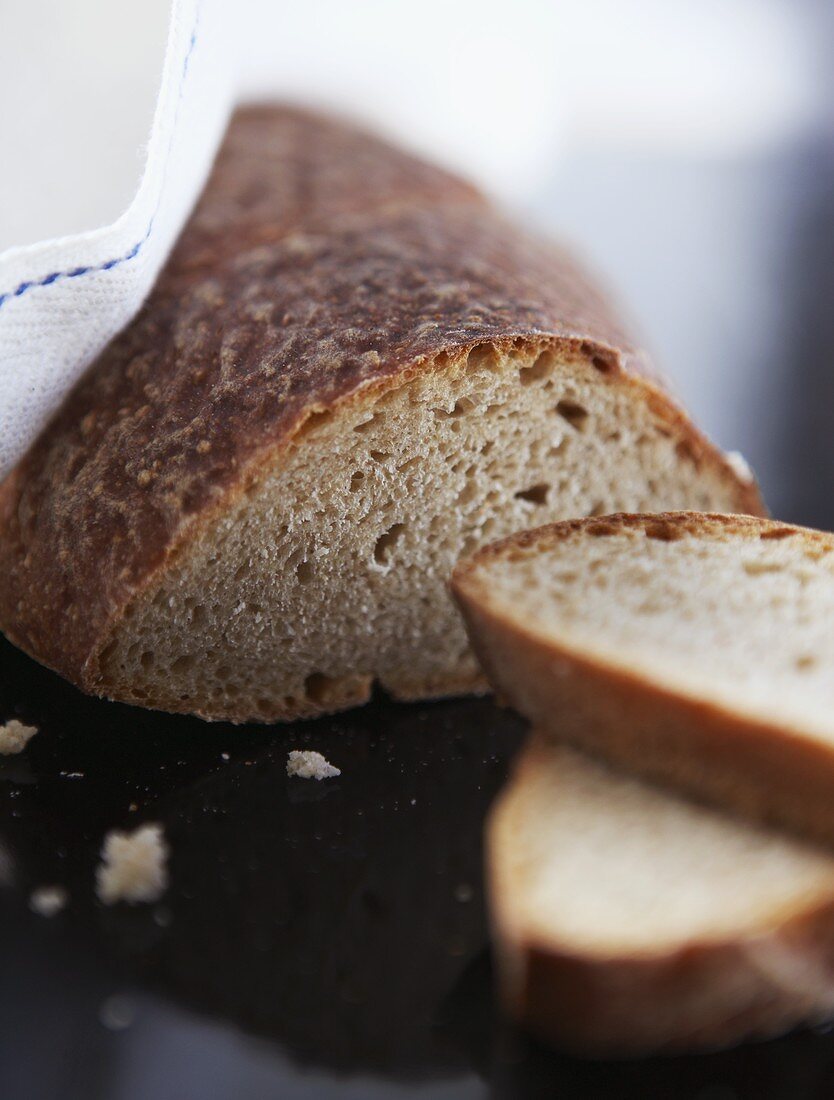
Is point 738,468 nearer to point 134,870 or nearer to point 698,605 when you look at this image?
point 698,605

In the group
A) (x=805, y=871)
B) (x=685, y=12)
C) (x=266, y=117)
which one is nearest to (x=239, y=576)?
(x=805, y=871)

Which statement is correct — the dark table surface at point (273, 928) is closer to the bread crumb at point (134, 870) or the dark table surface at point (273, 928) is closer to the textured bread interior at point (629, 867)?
the bread crumb at point (134, 870)

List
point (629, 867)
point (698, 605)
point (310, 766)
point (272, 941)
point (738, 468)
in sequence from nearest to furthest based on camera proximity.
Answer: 1. point (629, 867)
2. point (272, 941)
3. point (698, 605)
4. point (310, 766)
5. point (738, 468)

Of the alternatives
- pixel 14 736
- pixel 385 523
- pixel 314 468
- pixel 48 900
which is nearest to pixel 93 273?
pixel 314 468

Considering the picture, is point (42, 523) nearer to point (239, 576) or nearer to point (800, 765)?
point (239, 576)

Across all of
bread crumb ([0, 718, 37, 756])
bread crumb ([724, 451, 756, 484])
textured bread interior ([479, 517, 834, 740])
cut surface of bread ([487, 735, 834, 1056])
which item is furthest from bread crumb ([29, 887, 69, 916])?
bread crumb ([724, 451, 756, 484])

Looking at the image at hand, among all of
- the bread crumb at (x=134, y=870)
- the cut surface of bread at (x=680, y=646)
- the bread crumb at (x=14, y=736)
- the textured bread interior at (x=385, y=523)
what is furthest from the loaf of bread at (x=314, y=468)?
the bread crumb at (x=134, y=870)
